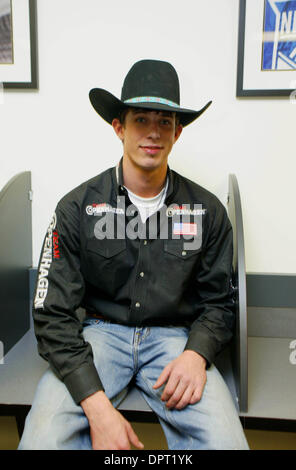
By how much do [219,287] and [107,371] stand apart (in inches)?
17.1

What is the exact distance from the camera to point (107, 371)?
1166mm

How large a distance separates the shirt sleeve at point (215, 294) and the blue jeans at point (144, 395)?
0.23 ft

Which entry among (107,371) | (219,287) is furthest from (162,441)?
(219,287)

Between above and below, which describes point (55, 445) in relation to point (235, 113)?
below

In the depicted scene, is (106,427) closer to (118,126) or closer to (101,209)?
(101,209)

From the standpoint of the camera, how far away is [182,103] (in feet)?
5.15

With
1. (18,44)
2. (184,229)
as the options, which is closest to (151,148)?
(184,229)

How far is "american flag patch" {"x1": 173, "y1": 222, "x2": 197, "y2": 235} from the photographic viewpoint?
1312mm

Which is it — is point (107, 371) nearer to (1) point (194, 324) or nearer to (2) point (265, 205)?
(1) point (194, 324)

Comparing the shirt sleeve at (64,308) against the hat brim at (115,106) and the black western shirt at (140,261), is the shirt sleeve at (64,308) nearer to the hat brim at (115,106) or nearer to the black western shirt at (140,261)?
the black western shirt at (140,261)

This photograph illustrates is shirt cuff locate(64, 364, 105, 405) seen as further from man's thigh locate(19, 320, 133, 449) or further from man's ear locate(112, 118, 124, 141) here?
man's ear locate(112, 118, 124, 141)

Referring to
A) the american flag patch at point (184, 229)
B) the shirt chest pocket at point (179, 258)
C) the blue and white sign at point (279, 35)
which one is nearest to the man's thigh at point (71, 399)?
the shirt chest pocket at point (179, 258)

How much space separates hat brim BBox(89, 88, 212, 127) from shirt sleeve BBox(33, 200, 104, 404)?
330 millimetres

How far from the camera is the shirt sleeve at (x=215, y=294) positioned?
120cm
